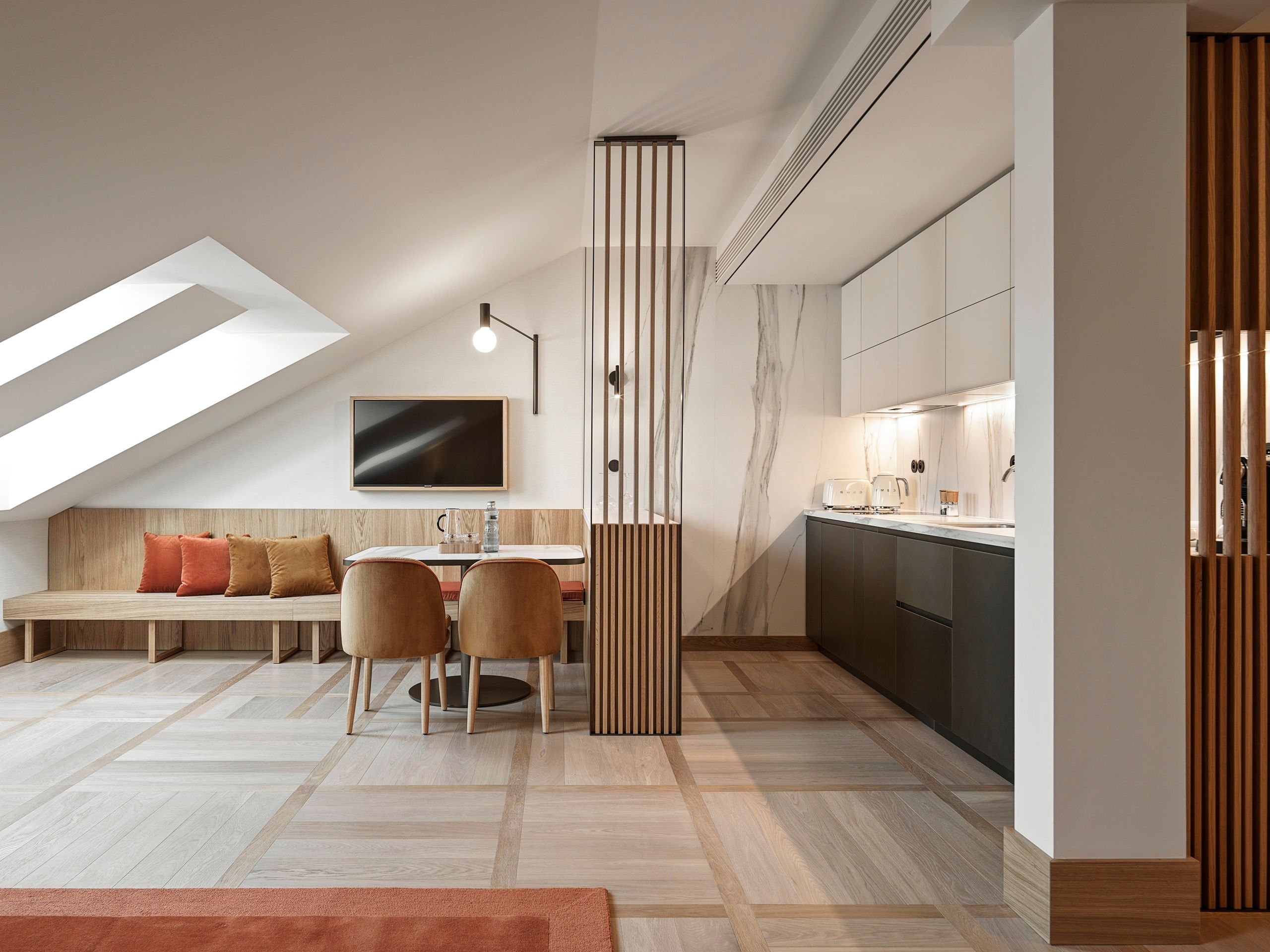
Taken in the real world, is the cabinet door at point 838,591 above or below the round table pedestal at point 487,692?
above

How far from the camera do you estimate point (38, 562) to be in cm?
534

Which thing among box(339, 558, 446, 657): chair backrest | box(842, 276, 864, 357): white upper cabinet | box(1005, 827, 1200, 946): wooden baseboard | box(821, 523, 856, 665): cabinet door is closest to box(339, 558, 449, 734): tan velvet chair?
box(339, 558, 446, 657): chair backrest

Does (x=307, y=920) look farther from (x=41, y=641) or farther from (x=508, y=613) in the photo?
(x=41, y=641)

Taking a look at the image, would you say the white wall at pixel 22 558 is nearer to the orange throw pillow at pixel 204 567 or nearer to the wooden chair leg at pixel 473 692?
the orange throw pillow at pixel 204 567

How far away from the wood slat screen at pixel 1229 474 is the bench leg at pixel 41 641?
5.84 m

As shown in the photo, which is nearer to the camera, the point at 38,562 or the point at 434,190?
the point at 434,190

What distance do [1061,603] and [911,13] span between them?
171 cm

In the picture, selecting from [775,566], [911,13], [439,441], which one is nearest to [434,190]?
[911,13]

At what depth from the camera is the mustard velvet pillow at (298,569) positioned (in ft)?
16.8

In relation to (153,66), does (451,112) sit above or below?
above

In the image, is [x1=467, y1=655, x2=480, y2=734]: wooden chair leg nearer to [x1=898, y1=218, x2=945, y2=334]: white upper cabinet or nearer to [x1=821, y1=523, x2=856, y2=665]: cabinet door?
[x1=821, y1=523, x2=856, y2=665]: cabinet door

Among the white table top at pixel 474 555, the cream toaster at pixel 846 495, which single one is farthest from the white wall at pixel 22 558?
the cream toaster at pixel 846 495

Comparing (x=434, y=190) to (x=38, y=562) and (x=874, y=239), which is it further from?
(x=38, y=562)

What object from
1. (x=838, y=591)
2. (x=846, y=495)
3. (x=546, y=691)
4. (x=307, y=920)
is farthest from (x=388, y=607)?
(x=846, y=495)
